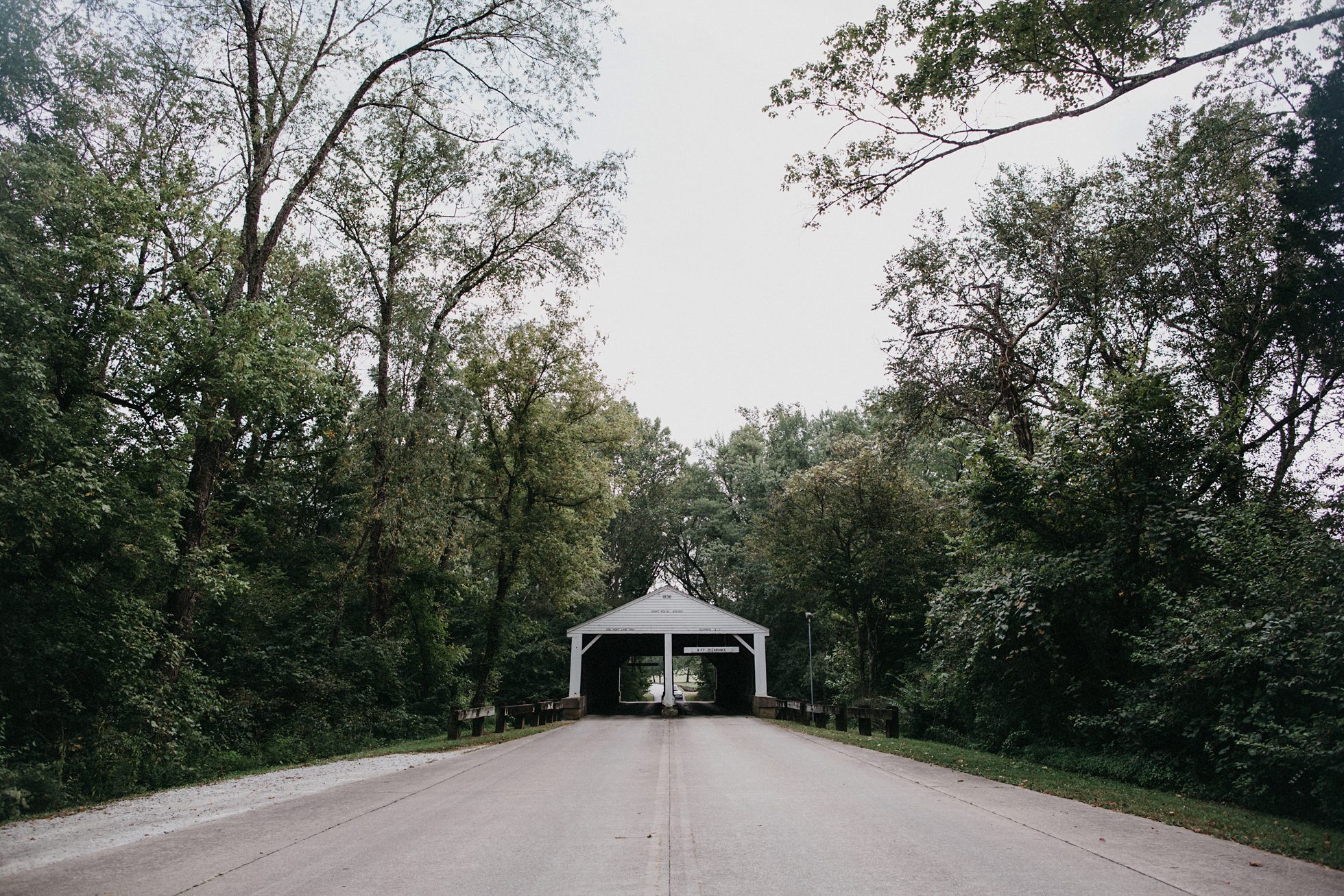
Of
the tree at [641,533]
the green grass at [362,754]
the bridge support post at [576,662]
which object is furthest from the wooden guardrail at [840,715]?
the tree at [641,533]

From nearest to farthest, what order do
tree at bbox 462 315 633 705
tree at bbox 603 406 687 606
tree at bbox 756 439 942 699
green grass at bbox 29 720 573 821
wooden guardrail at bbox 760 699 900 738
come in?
1. green grass at bbox 29 720 573 821
2. wooden guardrail at bbox 760 699 900 738
3. tree at bbox 756 439 942 699
4. tree at bbox 462 315 633 705
5. tree at bbox 603 406 687 606

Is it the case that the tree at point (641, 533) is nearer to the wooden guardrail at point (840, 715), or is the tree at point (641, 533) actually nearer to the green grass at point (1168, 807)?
the wooden guardrail at point (840, 715)

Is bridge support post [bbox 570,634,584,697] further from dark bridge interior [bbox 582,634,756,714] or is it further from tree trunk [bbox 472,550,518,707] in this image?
tree trunk [bbox 472,550,518,707]

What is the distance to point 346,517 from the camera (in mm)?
23719

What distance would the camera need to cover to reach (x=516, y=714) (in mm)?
21844

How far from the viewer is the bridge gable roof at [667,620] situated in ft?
102

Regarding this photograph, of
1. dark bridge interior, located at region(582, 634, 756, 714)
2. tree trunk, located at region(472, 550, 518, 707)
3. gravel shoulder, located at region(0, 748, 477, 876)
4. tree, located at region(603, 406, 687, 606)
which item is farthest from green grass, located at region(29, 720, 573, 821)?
tree, located at region(603, 406, 687, 606)

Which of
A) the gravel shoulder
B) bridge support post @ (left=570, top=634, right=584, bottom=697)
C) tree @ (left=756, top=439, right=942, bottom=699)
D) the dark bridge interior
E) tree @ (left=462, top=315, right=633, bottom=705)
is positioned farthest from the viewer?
the dark bridge interior

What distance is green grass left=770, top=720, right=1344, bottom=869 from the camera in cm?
596

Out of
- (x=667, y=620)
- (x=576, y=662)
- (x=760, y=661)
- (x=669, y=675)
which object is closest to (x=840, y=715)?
(x=760, y=661)

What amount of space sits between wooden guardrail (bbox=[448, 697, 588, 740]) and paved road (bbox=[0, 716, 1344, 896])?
8.00 metres

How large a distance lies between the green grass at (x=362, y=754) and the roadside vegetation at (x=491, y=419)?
23 cm

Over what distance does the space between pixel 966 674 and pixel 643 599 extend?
64.3ft

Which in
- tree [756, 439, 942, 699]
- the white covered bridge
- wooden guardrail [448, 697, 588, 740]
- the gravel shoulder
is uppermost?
tree [756, 439, 942, 699]
